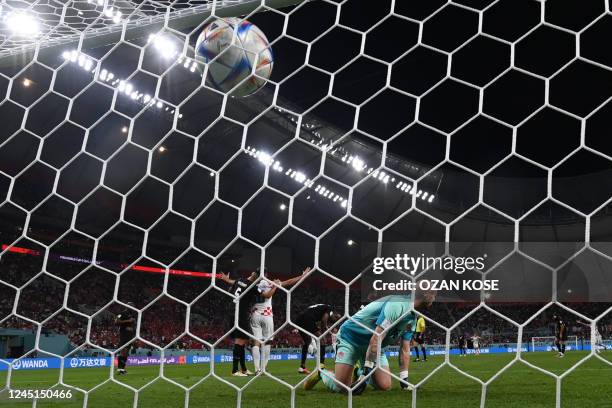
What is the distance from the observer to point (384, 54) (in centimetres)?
1688

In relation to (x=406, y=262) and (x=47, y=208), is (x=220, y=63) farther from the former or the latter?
(x=406, y=262)

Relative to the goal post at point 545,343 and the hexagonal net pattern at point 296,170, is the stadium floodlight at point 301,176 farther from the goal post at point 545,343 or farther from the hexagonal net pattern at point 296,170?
the goal post at point 545,343

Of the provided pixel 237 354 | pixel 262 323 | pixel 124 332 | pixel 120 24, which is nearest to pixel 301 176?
pixel 124 332

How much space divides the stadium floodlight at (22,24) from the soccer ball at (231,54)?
1020 mm

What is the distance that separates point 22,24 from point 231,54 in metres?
1.33

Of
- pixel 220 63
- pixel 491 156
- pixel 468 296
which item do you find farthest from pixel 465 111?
pixel 220 63

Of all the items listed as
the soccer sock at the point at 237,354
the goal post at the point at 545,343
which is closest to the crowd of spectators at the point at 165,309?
the goal post at the point at 545,343

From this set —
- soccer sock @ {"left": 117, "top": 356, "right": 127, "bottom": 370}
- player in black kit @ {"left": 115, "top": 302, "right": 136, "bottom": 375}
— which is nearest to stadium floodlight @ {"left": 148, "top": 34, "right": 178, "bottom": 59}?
player in black kit @ {"left": 115, "top": 302, "right": 136, "bottom": 375}

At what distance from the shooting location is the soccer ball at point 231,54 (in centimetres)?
316

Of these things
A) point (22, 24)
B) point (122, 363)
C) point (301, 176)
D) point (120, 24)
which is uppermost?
point (301, 176)

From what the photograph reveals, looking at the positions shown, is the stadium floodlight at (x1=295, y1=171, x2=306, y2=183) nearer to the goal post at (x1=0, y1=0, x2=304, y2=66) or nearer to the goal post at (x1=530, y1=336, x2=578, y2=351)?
the goal post at (x1=530, y1=336, x2=578, y2=351)

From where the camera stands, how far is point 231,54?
3.15m

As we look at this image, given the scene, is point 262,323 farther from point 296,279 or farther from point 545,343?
point 545,343

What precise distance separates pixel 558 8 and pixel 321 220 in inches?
429
